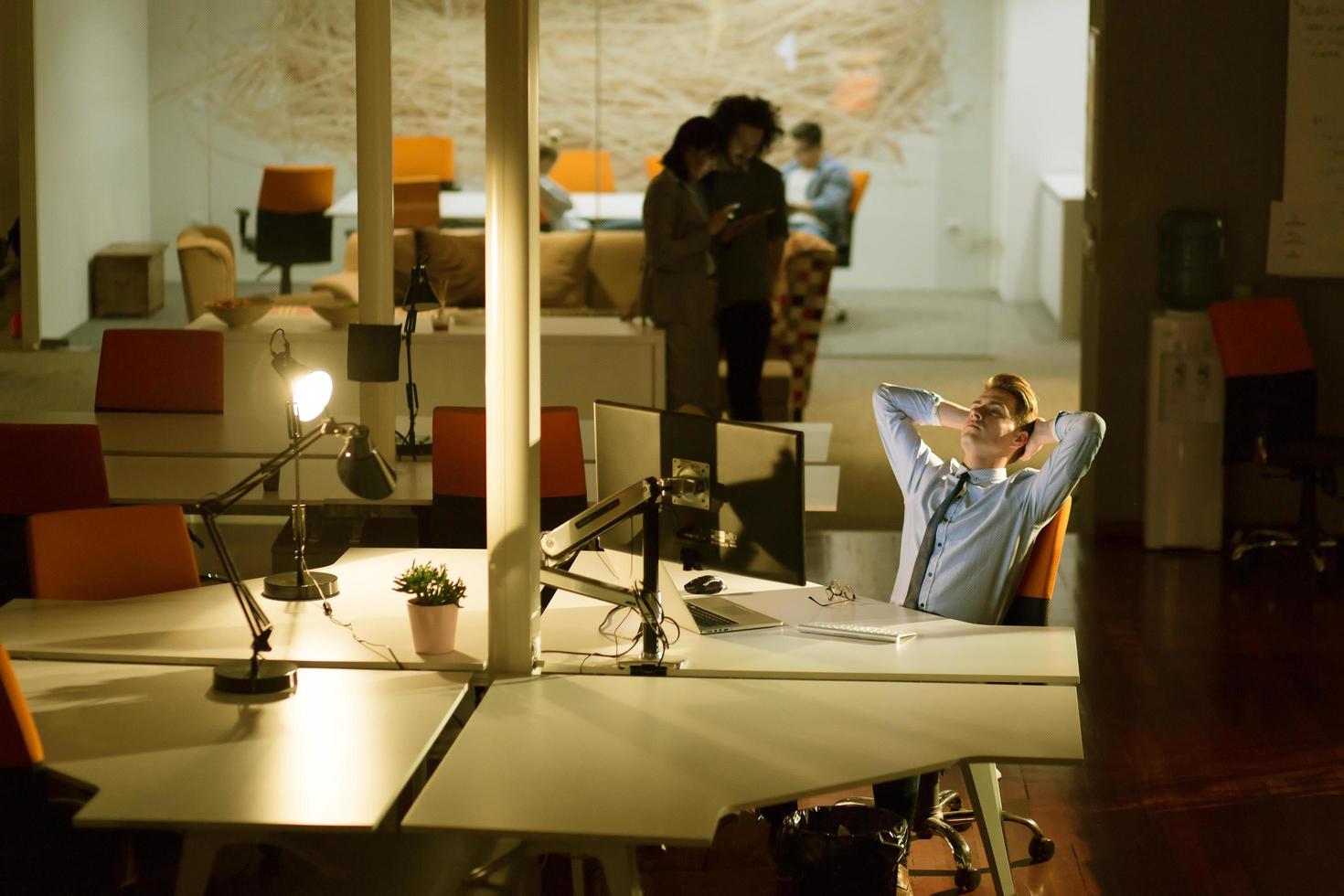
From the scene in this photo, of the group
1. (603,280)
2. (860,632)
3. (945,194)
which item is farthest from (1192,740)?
(945,194)

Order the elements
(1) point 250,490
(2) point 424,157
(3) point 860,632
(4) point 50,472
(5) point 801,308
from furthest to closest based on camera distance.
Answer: (2) point 424,157, (5) point 801,308, (4) point 50,472, (3) point 860,632, (1) point 250,490

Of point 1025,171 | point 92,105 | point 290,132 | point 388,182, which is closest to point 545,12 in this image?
point 290,132

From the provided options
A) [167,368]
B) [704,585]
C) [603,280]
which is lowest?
[704,585]

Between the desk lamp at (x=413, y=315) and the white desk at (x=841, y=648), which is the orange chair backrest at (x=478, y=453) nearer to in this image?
the desk lamp at (x=413, y=315)

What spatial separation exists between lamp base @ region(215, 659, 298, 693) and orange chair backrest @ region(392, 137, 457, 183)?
7080 mm

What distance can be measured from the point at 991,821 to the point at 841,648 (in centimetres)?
52

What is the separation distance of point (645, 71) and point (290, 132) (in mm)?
2382

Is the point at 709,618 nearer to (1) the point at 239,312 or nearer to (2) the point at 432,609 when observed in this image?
(2) the point at 432,609

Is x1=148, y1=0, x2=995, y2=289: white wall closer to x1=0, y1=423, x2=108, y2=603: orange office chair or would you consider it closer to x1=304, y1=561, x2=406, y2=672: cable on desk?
x1=0, y1=423, x2=108, y2=603: orange office chair

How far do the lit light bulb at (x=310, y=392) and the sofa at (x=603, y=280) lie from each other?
4.99 metres

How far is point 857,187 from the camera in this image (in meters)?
10.9

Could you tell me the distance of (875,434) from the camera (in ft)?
31.3

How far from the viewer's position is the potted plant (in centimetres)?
374

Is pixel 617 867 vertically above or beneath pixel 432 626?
beneath
